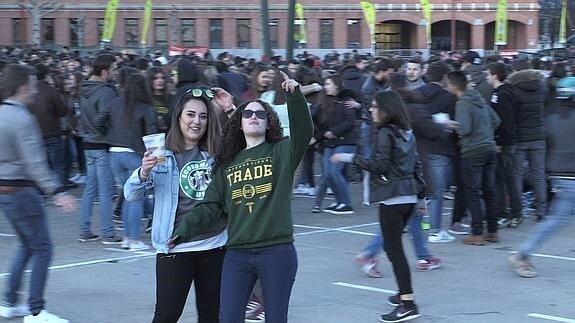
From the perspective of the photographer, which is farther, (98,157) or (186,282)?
(98,157)

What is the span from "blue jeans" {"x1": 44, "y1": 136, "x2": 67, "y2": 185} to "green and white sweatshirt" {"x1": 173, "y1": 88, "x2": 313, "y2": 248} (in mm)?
7759

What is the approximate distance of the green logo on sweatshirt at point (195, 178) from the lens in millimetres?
5211

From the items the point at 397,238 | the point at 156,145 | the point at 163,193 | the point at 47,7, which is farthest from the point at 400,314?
the point at 47,7

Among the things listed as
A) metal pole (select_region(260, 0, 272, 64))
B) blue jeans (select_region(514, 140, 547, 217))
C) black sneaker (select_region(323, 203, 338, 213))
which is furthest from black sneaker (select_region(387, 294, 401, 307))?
metal pole (select_region(260, 0, 272, 64))

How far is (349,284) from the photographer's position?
26.7 ft

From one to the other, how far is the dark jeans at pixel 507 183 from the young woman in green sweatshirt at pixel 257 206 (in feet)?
20.8

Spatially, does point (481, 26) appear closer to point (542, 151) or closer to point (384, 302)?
point (542, 151)

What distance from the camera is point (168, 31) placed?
6106 cm

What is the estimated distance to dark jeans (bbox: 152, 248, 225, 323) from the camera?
16.7 feet

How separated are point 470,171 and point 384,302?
9.13ft

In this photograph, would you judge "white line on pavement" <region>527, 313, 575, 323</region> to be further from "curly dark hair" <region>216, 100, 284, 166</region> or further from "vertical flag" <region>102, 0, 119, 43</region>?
"vertical flag" <region>102, 0, 119, 43</region>

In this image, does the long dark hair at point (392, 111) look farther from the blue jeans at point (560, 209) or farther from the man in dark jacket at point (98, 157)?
the man in dark jacket at point (98, 157)

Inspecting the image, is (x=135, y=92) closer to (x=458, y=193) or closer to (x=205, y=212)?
(x=458, y=193)

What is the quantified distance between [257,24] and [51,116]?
2017 inches
